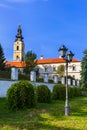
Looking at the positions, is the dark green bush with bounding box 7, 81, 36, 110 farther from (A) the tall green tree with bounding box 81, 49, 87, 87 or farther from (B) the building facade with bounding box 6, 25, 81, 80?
(B) the building facade with bounding box 6, 25, 81, 80

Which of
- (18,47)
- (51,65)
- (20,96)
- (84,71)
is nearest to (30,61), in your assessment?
(51,65)

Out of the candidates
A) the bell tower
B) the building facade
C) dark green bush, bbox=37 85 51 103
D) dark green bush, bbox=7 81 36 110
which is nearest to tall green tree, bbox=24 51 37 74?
the building facade

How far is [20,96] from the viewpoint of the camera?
67.9 ft

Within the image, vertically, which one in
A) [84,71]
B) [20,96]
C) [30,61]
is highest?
[30,61]

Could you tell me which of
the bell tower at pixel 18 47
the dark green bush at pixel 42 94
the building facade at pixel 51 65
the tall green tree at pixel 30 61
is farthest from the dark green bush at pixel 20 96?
the bell tower at pixel 18 47

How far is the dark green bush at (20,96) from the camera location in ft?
66.9

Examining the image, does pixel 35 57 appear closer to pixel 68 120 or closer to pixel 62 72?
pixel 62 72

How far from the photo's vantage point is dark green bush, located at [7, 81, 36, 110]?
20.4 metres

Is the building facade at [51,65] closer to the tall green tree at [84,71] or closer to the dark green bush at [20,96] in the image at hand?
the tall green tree at [84,71]

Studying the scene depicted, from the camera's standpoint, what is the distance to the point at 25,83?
21.2 metres

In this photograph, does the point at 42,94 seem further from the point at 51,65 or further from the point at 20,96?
Answer: the point at 51,65

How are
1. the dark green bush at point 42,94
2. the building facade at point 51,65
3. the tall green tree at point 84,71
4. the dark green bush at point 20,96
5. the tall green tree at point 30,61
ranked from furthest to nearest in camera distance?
1. the building facade at point 51,65
2. the tall green tree at point 30,61
3. the tall green tree at point 84,71
4. the dark green bush at point 42,94
5. the dark green bush at point 20,96

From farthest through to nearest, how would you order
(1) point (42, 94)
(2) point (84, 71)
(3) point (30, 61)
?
(3) point (30, 61) < (2) point (84, 71) < (1) point (42, 94)

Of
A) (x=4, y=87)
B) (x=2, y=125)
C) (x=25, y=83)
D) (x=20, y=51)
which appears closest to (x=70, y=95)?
(x=4, y=87)
